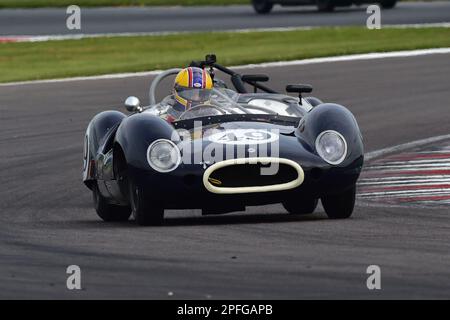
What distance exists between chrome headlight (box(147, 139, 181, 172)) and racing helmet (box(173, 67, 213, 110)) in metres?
1.23

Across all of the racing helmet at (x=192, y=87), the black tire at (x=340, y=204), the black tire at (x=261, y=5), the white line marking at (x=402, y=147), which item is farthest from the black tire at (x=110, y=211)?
the black tire at (x=261, y=5)

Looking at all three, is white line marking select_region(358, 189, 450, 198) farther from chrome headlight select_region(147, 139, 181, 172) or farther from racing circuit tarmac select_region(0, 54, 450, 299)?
chrome headlight select_region(147, 139, 181, 172)

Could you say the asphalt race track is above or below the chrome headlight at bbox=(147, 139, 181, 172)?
above

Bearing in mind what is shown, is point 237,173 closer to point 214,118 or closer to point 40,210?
point 214,118

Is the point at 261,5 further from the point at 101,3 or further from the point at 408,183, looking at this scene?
the point at 408,183

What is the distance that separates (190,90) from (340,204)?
1.78 m

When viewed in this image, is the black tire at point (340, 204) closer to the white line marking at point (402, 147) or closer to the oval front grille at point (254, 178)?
the oval front grille at point (254, 178)

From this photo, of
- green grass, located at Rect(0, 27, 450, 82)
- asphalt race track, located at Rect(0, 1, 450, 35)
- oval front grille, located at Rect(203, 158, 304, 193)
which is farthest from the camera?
asphalt race track, located at Rect(0, 1, 450, 35)

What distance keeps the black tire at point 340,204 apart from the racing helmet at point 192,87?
4.92 ft

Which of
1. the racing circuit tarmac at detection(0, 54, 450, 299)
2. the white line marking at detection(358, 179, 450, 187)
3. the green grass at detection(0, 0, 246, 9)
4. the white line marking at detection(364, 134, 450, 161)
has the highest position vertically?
the green grass at detection(0, 0, 246, 9)

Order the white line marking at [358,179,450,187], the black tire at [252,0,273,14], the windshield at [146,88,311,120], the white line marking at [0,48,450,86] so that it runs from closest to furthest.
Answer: the windshield at [146,88,311,120], the white line marking at [358,179,450,187], the white line marking at [0,48,450,86], the black tire at [252,0,273,14]

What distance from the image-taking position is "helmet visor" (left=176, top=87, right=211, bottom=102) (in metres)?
12.0

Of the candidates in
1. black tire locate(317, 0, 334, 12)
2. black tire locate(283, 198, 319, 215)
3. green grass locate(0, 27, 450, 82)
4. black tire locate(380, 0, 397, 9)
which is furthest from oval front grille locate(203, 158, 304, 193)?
black tire locate(380, 0, 397, 9)
